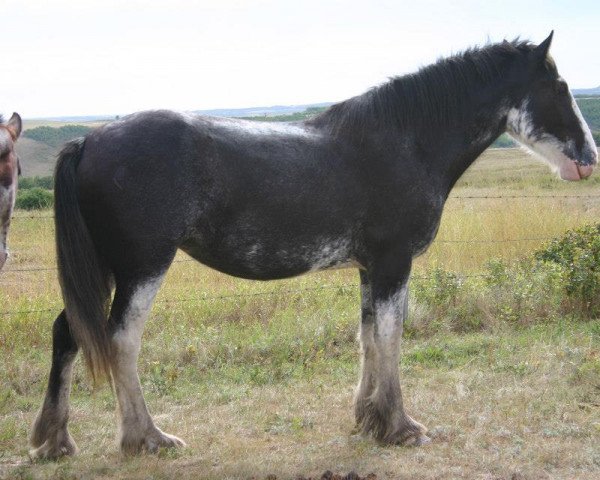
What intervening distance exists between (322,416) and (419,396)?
0.85 meters

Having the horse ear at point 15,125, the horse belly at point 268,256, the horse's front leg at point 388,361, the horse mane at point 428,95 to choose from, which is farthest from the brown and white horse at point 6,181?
the horse's front leg at point 388,361

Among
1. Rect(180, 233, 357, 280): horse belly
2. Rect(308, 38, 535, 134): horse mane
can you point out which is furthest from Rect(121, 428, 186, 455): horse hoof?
Rect(308, 38, 535, 134): horse mane

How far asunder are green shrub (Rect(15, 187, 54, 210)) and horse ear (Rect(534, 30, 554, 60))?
28.0ft

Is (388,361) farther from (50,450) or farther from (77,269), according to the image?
(50,450)

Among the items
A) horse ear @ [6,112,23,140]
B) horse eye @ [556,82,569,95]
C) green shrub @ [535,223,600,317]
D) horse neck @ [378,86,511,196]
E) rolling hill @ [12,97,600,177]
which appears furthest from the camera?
green shrub @ [535,223,600,317]

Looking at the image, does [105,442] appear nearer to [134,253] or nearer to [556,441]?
[134,253]

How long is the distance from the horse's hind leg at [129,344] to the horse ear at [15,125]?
103cm

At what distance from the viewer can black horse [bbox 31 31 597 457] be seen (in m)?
4.31

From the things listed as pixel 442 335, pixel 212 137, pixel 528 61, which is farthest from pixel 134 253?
pixel 442 335

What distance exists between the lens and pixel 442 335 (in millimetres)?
7562

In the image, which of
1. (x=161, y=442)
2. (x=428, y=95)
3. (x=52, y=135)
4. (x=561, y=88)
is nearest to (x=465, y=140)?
(x=428, y=95)

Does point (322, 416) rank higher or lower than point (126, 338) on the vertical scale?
lower

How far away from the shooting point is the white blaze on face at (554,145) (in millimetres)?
5230

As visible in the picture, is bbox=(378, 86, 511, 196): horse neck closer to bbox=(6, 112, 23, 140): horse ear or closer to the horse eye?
the horse eye
